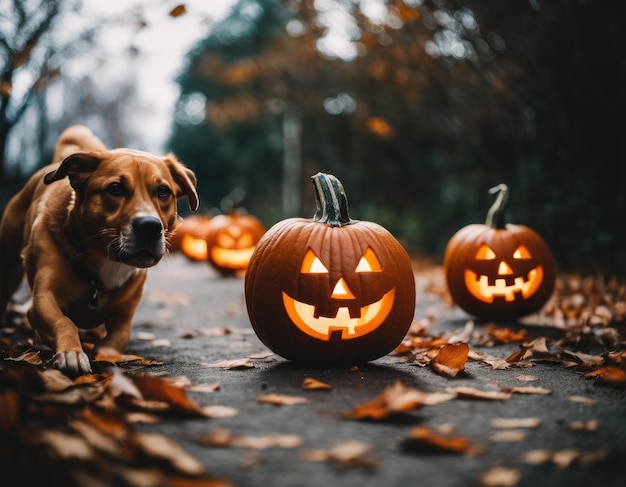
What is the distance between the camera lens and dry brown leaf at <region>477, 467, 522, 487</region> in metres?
1.61

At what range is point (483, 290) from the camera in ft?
15.1

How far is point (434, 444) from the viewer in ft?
6.12

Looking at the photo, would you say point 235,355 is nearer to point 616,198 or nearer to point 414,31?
point 616,198

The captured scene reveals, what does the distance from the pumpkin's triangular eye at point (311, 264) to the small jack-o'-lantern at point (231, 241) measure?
240 inches

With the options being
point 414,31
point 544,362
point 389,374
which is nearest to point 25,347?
point 389,374

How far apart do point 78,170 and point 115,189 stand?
0.27 metres

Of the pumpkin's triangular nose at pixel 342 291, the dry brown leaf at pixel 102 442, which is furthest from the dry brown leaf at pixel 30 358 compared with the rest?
the pumpkin's triangular nose at pixel 342 291

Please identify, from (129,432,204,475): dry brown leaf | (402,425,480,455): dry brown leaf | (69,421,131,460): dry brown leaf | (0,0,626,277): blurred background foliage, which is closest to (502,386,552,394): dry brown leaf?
(402,425,480,455): dry brown leaf

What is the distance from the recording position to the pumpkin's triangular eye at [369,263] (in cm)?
308

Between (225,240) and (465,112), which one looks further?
(465,112)

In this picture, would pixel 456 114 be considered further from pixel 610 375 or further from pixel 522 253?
pixel 610 375

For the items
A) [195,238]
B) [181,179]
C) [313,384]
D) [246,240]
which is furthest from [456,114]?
[313,384]

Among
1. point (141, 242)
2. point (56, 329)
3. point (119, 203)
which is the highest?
point (119, 203)

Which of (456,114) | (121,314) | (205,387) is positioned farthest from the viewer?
(456,114)
